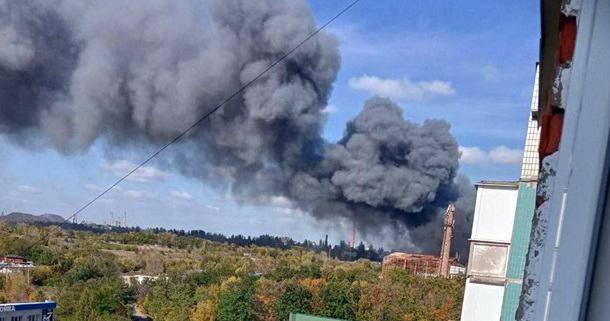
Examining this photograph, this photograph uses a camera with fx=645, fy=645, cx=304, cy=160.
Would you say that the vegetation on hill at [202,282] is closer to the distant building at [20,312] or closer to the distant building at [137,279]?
the distant building at [137,279]

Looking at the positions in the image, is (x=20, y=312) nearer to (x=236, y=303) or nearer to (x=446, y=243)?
(x=236, y=303)

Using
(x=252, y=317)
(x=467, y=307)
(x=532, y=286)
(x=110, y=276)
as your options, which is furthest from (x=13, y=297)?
(x=532, y=286)

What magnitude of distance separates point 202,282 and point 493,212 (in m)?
10.8

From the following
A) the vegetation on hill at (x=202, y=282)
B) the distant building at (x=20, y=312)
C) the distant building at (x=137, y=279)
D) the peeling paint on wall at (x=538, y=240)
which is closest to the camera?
the peeling paint on wall at (x=538, y=240)

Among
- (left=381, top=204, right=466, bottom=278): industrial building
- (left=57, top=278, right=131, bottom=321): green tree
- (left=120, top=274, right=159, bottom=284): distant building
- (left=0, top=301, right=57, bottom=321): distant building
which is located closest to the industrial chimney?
(left=381, top=204, right=466, bottom=278): industrial building

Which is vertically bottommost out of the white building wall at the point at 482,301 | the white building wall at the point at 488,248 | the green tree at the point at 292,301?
the green tree at the point at 292,301

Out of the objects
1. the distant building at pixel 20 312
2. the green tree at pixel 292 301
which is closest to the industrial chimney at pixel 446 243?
the green tree at pixel 292 301

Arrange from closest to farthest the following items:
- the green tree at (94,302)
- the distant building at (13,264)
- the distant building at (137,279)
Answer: the green tree at (94,302)
the distant building at (13,264)
the distant building at (137,279)

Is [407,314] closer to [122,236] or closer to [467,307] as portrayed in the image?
[122,236]

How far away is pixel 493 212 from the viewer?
2150 mm

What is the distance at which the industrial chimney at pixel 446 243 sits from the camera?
1158cm

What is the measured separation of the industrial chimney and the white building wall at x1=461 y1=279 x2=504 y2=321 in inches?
373

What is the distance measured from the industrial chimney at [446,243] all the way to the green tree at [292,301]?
2.44m

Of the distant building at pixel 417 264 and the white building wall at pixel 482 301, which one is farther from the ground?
the white building wall at pixel 482 301
